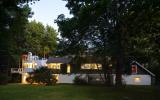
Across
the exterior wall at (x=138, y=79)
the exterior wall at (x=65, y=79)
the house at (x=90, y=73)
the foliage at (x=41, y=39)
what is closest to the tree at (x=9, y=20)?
the house at (x=90, y=73)

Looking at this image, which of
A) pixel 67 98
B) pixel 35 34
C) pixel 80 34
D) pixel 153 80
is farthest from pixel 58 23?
pixel 35 34

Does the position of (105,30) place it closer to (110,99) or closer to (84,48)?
(84,48)

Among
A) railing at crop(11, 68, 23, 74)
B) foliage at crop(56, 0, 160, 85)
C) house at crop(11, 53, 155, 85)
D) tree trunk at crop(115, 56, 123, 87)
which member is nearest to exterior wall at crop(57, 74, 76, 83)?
house at crop(11, 53, 155, 85)

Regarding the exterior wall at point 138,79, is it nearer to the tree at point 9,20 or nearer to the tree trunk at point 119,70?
the tree at point 9,20

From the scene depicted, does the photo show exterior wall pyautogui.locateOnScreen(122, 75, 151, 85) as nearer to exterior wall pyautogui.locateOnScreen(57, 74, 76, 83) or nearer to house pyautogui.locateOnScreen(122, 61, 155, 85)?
house pyautogui.locateOnScreen(122, 61, 155, 85)

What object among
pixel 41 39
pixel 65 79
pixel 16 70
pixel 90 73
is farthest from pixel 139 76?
pixel 41 39

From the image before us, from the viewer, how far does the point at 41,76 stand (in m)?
62.0

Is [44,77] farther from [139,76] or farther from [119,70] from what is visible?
[139,76]

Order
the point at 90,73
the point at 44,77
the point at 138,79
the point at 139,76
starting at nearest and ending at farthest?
the point at 44,77 < the point at 90,73 < the point at 139,76 < the point at 138,79

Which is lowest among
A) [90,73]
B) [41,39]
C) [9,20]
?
[90,73]

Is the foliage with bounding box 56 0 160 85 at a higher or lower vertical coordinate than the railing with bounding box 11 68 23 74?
higher

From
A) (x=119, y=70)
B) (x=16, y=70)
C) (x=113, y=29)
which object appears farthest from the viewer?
(x=16, y=70)

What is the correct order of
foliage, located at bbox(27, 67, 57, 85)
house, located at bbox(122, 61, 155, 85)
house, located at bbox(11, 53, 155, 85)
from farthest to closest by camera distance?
house, located at bbox(122, 61, 155, 85), house, located at bbox(11, 53, 155, 85), foliage, located at bbox(27, 67, 57, 85)

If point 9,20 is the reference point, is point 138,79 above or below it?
below
